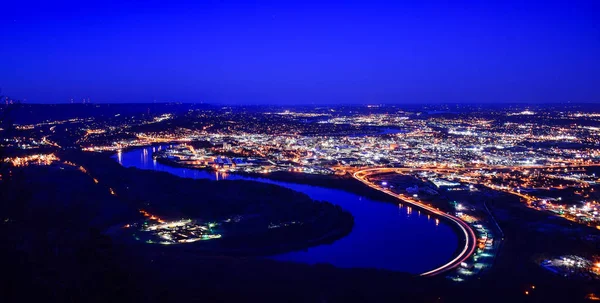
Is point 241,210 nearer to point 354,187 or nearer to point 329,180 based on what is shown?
point 354,187

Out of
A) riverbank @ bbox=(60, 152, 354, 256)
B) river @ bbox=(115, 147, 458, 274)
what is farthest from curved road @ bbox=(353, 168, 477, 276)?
riverbank @ bbox=(60, 152, 354, 256)

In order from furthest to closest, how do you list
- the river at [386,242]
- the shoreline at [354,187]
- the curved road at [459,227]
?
the shoreline at [354,187] → the river at [386,242] → the curved road at [459,227]

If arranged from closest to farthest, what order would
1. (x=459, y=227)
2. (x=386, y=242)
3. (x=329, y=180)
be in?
(x=386, y=242), (x=459, y=227), (x=329, y=180)

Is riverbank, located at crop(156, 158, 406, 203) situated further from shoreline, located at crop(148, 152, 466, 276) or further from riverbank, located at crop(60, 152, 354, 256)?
riverbank, located at crop(60, 152, 354, 256)

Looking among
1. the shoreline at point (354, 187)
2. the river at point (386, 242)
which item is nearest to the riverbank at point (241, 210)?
the river at point (386, 242)

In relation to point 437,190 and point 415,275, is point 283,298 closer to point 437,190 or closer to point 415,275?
point 415,275

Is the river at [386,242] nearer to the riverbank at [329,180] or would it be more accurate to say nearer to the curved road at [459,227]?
the curved road at [459,227]

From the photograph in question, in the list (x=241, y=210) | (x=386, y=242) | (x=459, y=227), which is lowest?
(x=386, y=242)

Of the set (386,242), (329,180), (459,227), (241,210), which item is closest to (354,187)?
(329,180)

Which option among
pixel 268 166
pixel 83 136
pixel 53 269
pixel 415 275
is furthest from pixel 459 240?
pixel 83 136
